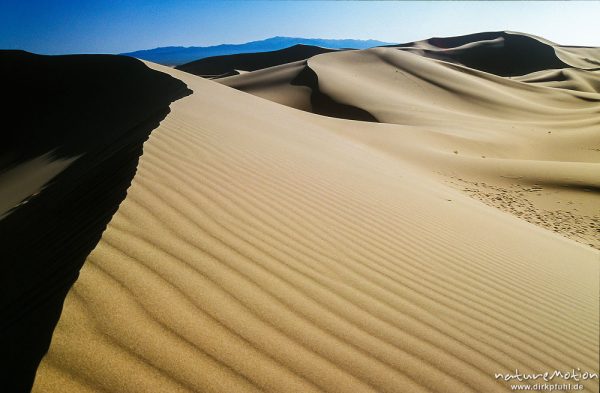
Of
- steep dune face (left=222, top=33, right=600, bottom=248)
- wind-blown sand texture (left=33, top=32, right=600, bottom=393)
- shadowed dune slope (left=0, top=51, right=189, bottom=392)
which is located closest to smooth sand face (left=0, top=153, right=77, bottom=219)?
shadowed dune slope (left=0, top=51, right=189, bottom=392)

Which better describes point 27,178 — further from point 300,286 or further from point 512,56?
point 512,56

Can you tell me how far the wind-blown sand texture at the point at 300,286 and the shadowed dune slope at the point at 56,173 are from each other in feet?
0.38

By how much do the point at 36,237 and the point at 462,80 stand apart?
33.3m

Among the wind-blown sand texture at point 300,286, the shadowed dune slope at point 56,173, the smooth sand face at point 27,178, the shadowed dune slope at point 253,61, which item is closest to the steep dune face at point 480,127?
the wind-blown sand texture at point 300,286

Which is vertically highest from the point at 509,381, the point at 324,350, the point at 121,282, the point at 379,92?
the point at 379,92

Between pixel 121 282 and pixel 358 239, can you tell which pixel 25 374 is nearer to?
pixel 121 282

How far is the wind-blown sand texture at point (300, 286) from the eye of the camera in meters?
1.51

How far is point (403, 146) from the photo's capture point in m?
11.3

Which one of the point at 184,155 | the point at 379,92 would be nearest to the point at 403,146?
the point at 184,155

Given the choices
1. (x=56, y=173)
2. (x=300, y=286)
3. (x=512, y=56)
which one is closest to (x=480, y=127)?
(x=56, y=173)

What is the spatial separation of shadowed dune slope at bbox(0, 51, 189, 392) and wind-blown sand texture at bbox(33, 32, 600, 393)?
12 centimetres

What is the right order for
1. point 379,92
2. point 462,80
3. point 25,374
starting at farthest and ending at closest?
1. point 462,80
2. point 379,92
3. point 25,374

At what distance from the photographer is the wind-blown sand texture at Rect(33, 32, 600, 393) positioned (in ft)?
4.94

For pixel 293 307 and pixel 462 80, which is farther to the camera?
pixel 462 80
